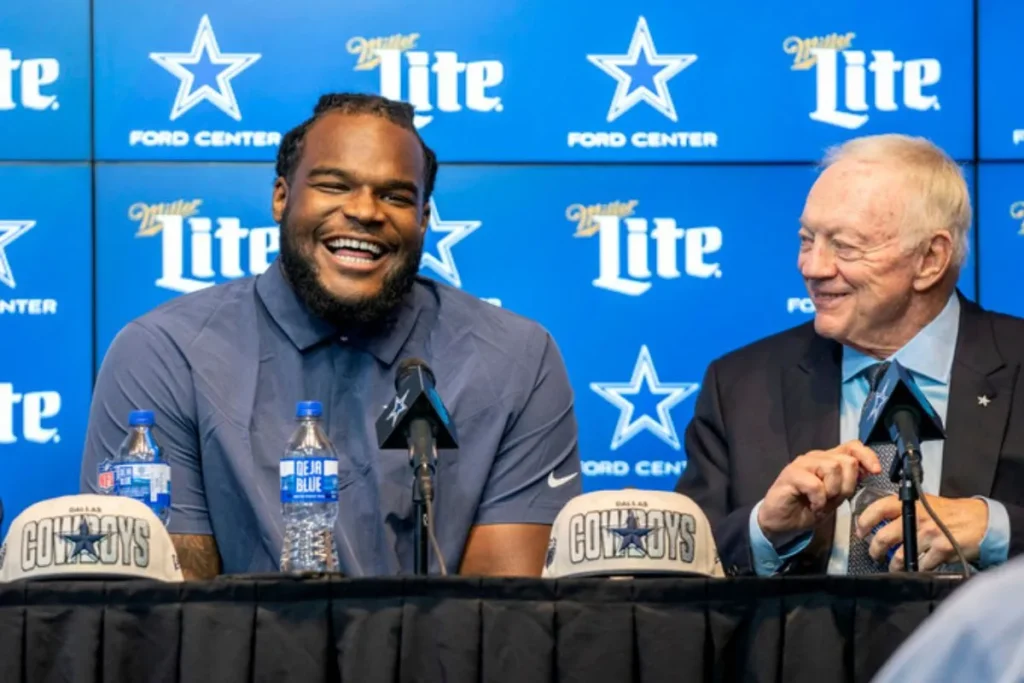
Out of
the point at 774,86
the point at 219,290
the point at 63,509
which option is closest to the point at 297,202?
the point at 219,290

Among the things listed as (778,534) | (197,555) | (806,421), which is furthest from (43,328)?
(778,534)

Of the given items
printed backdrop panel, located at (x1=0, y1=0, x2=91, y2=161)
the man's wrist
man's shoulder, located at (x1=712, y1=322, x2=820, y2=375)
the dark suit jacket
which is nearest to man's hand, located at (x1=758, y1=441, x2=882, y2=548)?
the man's wrist

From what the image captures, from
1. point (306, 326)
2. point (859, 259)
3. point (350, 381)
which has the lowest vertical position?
point (350, 381)

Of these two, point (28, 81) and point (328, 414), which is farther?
point (28, 81)

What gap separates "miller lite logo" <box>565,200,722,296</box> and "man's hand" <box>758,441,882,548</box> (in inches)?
53.6

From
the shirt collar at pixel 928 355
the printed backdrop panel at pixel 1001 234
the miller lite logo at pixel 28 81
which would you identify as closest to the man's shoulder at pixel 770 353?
the shirt collar at pixel 928 355

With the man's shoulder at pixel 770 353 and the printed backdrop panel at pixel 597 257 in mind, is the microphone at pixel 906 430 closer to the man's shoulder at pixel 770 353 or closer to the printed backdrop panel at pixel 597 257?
the man's shoulder at pixel 770 353

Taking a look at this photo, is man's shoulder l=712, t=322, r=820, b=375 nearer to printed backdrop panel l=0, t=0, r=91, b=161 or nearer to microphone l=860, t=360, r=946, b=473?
microphone l=860, t=360, r=946, b=473

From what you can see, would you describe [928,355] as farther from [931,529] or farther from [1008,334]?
[931,529]

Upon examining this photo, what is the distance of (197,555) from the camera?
2.91m

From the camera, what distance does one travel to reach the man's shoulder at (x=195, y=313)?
306 cm

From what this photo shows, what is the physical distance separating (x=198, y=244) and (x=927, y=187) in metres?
1.77

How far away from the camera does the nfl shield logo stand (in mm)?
2848

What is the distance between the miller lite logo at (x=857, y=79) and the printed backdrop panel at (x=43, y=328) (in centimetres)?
182
